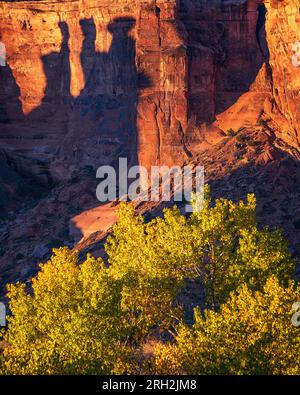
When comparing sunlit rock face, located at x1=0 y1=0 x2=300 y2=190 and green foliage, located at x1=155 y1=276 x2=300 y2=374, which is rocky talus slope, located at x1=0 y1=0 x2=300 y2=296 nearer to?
sunlit rock face, located at x1=0 y1=0 x2=300 y2=190

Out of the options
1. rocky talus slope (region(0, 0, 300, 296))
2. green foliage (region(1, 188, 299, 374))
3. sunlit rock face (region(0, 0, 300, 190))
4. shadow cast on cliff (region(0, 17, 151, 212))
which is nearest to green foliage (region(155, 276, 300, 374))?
green foliage (region(1, 188, 299, 374))

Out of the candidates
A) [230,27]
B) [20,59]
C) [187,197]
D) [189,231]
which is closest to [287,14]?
[230,27]

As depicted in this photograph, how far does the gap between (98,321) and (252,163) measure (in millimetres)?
28598

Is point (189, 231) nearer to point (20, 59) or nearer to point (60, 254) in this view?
point (60, 254)

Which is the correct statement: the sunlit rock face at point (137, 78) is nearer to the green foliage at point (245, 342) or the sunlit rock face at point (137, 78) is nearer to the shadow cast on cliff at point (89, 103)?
the shadow cast on cliff at point (89, 103)

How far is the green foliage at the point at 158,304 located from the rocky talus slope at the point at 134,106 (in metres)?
13.1

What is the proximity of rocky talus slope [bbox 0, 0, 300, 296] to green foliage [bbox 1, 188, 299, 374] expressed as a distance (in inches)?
516

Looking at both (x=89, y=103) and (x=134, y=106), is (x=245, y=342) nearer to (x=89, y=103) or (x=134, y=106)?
(x=134, y=106)

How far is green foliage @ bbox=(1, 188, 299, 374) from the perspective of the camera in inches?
1475

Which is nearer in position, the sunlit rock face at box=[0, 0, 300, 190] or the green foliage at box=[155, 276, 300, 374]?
the green foliage at box=[155, 276, 300, 374]

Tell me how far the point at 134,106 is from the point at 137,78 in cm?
267

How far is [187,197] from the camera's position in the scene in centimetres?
6806

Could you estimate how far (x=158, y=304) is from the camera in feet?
147
